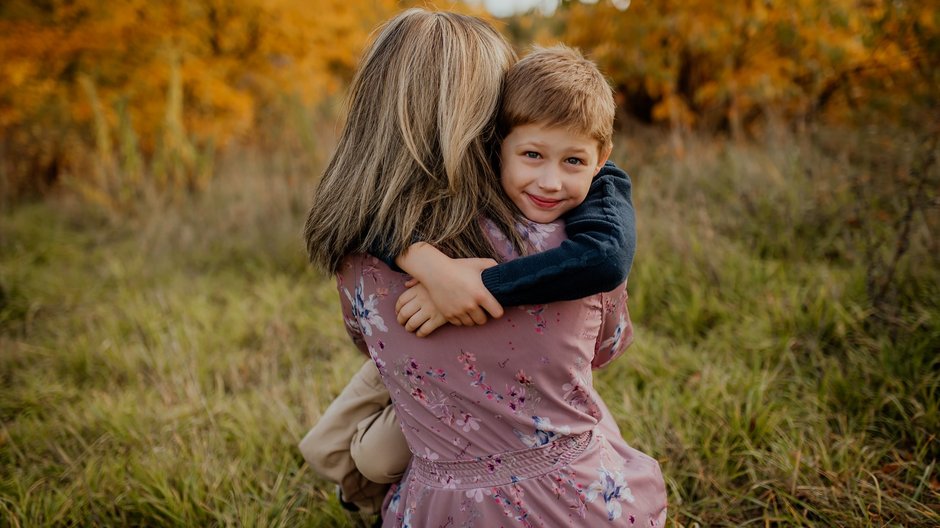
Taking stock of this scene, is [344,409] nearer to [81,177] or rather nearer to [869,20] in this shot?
[869,20]

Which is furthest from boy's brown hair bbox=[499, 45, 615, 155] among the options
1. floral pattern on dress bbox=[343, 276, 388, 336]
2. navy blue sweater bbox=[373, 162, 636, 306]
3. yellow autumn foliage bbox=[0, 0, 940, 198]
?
yellow autumn foliage bbox=[0, 0, 940, 198]

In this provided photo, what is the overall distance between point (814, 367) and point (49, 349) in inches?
152

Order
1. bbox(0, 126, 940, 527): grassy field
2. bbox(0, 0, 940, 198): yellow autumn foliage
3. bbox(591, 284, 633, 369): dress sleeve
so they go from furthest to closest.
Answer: bbox(0, 0, 940, 198): yellow autumn foliage
bbox(0, 126, 940, 527): grassy field
bbox(591, 284, 633, 369): dress sleeve

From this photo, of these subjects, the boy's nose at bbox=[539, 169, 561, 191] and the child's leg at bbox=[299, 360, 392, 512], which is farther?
the child's leg at bbox=[299, 360, 392, 512]

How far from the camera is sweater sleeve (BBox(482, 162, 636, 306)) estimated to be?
1.22m

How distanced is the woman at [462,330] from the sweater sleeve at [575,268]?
0.08 meters

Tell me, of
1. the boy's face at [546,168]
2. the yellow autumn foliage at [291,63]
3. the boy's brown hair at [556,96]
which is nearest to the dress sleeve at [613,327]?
the boy's face at [546,168]

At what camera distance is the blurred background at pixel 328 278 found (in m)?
2.23

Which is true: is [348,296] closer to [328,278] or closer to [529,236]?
[529,236]

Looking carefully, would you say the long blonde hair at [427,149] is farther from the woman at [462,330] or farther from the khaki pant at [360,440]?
the khaki pant at [360,440]

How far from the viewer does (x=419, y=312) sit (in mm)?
1312

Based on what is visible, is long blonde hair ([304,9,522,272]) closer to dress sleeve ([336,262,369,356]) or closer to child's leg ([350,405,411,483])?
dress sleeve ([336,262,369,356])

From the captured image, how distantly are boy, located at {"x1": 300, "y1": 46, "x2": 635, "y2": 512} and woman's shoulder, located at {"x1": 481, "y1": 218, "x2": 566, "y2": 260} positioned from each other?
0.04 meters

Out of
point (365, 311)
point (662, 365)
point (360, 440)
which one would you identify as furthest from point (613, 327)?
point (662, 365)
